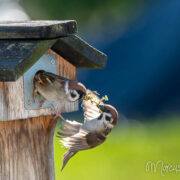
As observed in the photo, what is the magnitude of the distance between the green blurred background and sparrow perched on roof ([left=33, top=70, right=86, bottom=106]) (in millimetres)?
2897

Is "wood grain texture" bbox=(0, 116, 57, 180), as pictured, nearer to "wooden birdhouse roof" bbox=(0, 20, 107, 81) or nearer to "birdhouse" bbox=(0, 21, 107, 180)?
"birdhouse" bbox=(0, 21, 107, 180)

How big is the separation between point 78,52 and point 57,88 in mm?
267

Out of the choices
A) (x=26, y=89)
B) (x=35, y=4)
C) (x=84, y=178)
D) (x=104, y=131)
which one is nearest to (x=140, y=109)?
(x=84, y=178)

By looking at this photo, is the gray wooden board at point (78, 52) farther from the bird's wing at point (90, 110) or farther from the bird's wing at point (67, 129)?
the bird's wing at point (67, 129)

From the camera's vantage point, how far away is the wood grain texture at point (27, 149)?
2.94 m

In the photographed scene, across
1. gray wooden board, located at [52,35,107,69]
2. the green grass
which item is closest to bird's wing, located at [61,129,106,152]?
gray wooden board, located at [52,35,107,69]

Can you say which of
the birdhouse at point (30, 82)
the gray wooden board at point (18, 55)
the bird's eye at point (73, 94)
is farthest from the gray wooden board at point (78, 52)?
the bird's eye at point (73, 94)

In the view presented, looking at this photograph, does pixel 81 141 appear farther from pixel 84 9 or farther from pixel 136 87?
pixel 84 9

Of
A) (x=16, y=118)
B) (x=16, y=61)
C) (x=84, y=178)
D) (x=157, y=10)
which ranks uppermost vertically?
(x=157, y=10)

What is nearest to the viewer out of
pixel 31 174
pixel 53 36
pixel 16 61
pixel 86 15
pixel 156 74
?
pixel 16 61

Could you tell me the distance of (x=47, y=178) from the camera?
317cm

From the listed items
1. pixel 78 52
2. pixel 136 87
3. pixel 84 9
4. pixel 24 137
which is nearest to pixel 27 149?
pixel 24 137

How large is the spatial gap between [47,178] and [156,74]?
3127 millimetres

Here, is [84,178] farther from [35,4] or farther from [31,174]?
[31,174]
